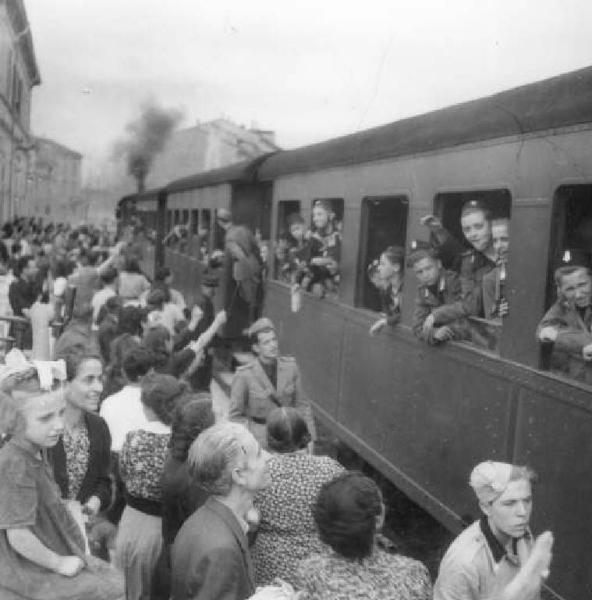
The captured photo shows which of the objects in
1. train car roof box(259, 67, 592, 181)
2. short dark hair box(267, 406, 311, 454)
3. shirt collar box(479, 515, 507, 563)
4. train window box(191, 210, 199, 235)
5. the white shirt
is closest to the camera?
shirt collar box(479, 515, 507, 563)

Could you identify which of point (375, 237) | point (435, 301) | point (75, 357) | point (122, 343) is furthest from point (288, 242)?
point (75, 357)

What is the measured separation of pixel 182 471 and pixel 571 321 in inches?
74.6

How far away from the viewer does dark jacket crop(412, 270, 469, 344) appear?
217 inches

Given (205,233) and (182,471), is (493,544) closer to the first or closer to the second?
(182,471)

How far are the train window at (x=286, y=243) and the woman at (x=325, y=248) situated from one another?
72 cm

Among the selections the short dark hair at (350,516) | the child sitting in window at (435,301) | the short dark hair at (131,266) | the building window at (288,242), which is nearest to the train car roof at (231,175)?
the building window at (288,242)

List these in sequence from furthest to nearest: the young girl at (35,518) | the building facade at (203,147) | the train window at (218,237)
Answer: the building facade at (203,147)
the train window at (218,237)
the young girl at (35,518)

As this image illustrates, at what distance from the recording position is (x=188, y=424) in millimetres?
3773

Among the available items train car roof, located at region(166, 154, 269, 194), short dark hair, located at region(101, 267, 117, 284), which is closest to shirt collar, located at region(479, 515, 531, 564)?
short dark hair, located at region(101, 267, 117, 284)

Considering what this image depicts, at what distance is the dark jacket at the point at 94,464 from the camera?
395 centimetres

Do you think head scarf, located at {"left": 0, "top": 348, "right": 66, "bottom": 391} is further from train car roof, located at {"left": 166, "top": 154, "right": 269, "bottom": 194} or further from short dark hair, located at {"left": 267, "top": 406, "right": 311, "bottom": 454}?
train car roof, located at {"left": 166, "top": 154, "right": 269, "bottom": 194}

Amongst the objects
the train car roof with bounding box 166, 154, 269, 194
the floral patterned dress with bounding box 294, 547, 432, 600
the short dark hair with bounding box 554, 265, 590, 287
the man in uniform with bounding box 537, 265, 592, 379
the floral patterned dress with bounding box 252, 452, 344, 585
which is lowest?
the floral patterned dress with bounding box 252, 452, 344, 585

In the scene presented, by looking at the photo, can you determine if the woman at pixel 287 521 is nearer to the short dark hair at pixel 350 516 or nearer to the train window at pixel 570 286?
the short dark hair at pixel 350 516

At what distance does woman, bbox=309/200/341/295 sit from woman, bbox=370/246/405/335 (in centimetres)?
129
